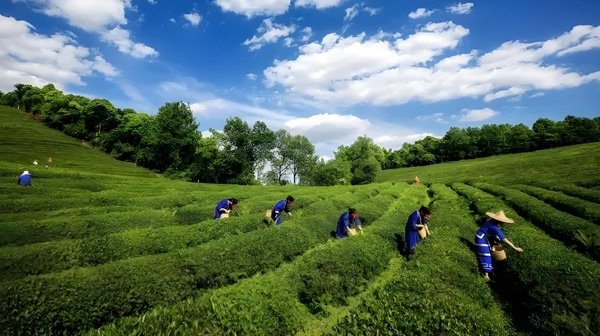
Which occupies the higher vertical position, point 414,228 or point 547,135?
point 547,135

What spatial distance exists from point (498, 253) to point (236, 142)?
66051 millimetres

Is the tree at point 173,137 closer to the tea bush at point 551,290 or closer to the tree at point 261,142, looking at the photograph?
the tree at point 261,142

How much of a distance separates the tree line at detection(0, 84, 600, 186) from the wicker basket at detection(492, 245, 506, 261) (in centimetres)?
6231

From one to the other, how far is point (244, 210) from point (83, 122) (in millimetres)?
91898

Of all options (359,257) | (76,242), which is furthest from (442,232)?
(76,242)

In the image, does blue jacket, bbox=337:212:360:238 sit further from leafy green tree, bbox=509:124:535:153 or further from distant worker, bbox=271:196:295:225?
leafy green tree, bbox=509:124:535:153

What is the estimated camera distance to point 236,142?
7238 centimetres

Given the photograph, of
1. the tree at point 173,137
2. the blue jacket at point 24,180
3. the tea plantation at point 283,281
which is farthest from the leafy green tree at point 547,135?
the blue jacket at point 24,180

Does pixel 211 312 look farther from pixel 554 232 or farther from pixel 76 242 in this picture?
pixel 554 232

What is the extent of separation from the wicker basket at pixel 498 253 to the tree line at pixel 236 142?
62313mm

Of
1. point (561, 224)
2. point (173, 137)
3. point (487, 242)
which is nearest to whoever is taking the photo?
point (487, 242)

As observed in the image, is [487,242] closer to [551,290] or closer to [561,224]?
[551,290]

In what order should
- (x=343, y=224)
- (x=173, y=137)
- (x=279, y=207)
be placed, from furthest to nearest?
1. (x=173, y=137)
2. (x=279, y=207)
3. (x=343, y=224)

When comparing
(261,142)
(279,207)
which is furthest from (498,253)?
(261,142)
